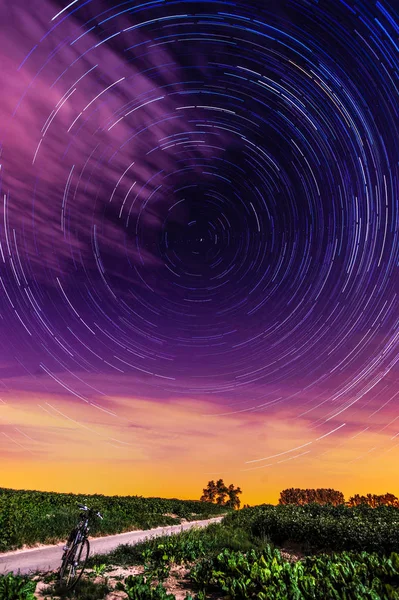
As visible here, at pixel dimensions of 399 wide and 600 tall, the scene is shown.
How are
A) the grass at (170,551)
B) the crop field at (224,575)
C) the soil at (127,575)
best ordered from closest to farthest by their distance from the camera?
1. the crop field at (224,575)
2. the soil at (127,575)
3. the grass at (170,551)

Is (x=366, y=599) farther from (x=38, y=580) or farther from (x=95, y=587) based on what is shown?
(x=38, y=580)

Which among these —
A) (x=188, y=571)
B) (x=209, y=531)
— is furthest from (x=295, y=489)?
(x=188, y=571)

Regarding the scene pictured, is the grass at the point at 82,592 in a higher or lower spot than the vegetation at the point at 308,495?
lower

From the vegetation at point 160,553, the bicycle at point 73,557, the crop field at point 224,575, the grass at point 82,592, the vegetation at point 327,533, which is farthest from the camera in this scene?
the vegetation at point 327,533

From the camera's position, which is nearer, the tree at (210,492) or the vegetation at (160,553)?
the vegetation at (160,553)

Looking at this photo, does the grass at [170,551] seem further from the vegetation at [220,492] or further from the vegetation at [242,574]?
the vegetation at [220,492]

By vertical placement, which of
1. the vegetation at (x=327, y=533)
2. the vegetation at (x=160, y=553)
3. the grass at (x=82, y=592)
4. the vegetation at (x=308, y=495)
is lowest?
the grass at (x=82, y=592)

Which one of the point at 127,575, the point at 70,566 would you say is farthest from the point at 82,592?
the point at 127,575

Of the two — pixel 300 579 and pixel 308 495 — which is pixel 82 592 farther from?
pixel 308 495

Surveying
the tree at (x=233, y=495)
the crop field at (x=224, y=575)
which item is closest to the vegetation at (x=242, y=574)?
the crop field at (x=224, y=575)

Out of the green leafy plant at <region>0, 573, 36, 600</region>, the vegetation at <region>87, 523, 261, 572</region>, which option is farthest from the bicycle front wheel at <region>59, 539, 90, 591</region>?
the vegetation at <region>87, 523, 261, 572</region>

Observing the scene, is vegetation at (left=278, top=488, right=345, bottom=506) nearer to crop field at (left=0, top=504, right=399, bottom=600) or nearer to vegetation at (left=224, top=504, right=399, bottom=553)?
vegetation at (left=224, top=504, right=399, bottom=553)

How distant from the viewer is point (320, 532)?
Result: 50.5ft

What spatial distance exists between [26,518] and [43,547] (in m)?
2.64
